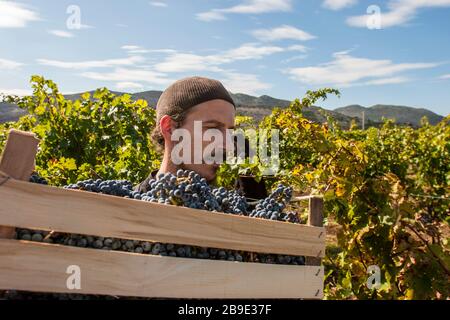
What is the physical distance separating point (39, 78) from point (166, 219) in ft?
15.5

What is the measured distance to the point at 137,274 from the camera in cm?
136

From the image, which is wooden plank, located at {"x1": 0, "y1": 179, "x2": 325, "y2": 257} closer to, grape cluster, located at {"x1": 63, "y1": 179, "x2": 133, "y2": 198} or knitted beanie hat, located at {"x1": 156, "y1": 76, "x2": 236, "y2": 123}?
grape cluster, located at {"x1": 63, "y1": 179, "x2": 133, "y2": 198}

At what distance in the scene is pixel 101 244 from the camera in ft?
4.51

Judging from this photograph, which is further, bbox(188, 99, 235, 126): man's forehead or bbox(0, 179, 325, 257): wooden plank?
bbox(188, 99, 235, 126): man's forehead

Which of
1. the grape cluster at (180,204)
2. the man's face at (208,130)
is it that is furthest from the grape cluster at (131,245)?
the man's face at (208,130)

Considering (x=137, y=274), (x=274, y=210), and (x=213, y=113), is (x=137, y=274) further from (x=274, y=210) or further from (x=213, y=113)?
(x=213, y=113)

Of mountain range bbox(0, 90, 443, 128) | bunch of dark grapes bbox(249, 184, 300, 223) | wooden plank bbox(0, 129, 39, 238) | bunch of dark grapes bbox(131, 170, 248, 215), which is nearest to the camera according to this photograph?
wooden plank bbox(0, 129, 39, 238)

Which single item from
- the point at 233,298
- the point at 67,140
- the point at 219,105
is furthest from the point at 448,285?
the point at 67,140

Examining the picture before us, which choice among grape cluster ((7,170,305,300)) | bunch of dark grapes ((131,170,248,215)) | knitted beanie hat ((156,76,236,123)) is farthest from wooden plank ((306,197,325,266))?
knitted beanie hat ((156,76,236,123))

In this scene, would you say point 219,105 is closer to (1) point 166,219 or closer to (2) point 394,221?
(1) point 166,219

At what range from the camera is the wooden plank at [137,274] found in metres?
1.25

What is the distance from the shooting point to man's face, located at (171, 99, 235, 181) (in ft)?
7.35

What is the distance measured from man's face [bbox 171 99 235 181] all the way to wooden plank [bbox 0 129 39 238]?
1.07m

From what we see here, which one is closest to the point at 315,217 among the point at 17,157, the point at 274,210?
the point at 274,210
